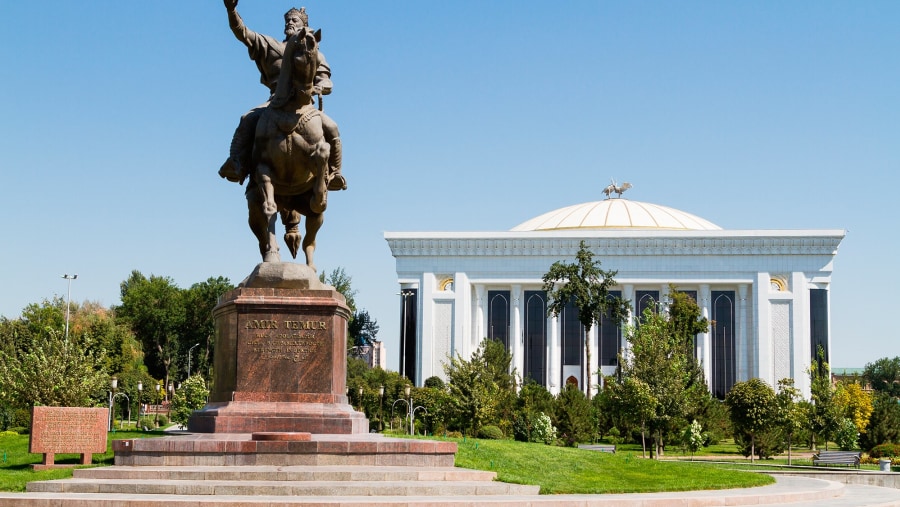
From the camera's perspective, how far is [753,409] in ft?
137

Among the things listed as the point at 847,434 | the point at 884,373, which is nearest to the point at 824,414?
the point at 847,434

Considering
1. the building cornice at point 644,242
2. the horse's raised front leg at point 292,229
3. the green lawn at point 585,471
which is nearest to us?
the green lawn at point 585,471

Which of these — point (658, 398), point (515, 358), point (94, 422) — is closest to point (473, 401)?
point (658, 398)

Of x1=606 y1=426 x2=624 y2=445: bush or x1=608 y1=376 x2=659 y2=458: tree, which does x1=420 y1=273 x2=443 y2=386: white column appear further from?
Answer: x1=608 y1=376 x2=659 y2=458: tree

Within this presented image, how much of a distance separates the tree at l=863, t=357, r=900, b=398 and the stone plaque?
426 feet

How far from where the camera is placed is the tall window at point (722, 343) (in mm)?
80500

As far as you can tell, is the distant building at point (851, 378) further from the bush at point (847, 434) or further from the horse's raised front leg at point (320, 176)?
the horse's raised front leg at point (320, 176)

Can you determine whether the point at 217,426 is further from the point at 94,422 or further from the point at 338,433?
the point at 94,422

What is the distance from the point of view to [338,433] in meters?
13.9

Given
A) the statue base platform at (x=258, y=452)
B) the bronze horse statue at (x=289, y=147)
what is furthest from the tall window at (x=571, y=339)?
the statue base platform at (x=258, y=452)

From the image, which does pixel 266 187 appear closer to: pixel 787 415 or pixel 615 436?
pixel 787 415

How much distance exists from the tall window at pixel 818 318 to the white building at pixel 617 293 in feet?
0.24

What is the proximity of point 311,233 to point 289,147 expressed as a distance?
67.2 inches

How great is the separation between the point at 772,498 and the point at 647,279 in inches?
2602
